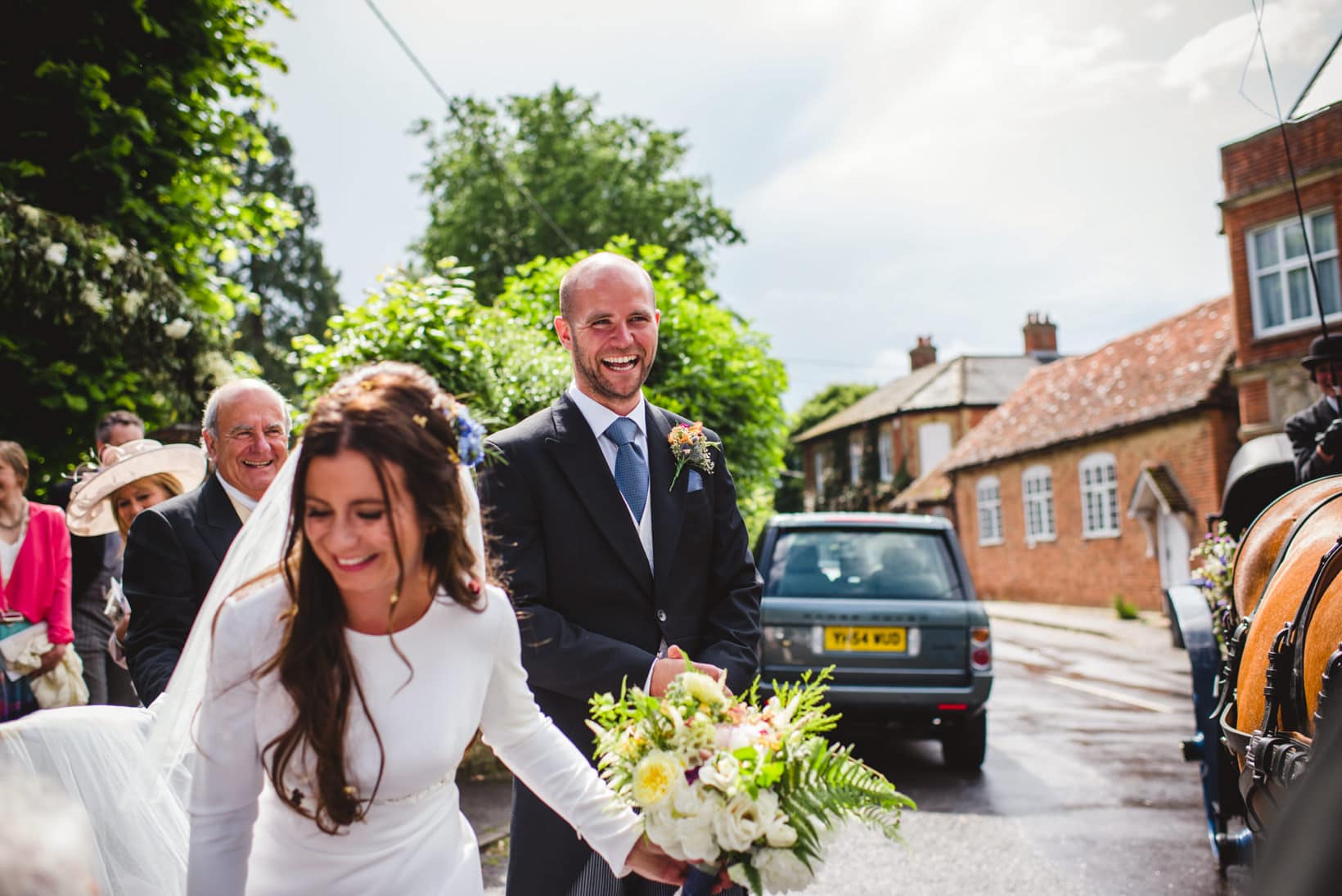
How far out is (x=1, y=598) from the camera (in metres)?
4.82

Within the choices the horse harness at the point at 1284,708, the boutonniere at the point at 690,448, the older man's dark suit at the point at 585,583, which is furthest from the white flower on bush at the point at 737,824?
the horse harness at the point at 1284,708

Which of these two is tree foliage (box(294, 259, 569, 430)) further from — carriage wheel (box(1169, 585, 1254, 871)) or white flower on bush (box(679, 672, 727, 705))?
white flower on bush (box(679, 672, 727, 705))

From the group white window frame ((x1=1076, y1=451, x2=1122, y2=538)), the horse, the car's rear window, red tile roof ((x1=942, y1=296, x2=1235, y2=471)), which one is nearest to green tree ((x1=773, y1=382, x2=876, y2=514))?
red tile roof ((x1=942, y1=296, x2=1235, y2=471))

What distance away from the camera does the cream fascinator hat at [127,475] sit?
4.58 metres

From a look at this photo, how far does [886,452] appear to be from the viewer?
45.2 meters

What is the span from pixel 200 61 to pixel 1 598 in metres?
5.76

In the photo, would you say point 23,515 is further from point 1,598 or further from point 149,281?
point 149,281

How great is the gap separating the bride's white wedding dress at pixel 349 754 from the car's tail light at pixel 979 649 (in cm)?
554

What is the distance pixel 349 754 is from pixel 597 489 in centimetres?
115

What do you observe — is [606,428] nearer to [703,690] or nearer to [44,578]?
[703,690]

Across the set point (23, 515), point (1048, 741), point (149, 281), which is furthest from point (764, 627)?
point (149, 281)

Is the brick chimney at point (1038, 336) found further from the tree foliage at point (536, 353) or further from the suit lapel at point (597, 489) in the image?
the suit lapel at point (597, 489)

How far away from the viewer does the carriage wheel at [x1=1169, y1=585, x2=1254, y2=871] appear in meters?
4.57

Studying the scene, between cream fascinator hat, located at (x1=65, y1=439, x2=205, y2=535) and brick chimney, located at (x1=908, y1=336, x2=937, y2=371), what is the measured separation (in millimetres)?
50563
